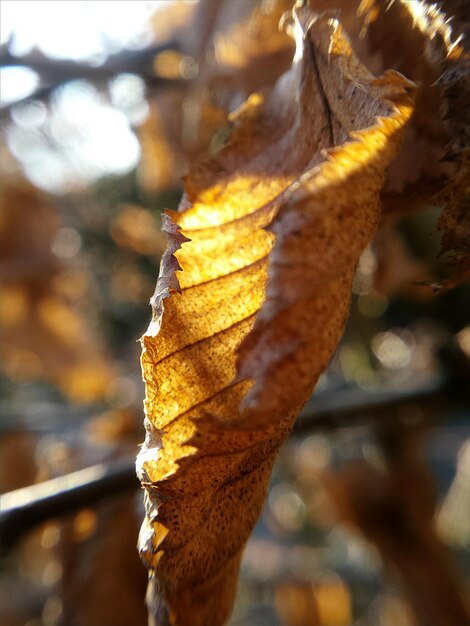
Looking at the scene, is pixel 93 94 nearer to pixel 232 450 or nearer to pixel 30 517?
pixel 30 517

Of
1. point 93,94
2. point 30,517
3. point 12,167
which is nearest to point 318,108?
point 30,517

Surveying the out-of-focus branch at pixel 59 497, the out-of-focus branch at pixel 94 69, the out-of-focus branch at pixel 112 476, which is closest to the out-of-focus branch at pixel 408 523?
the out-of-focus branch at pixel 112 476

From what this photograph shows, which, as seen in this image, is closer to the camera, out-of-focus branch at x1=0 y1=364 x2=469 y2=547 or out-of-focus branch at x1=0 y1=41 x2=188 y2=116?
out-of-focus branch at x1=0 y1=364 x2=469 y2=547

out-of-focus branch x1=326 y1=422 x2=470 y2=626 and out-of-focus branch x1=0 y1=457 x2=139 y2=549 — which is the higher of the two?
out-of-focus branch x1=0 y1=457 x2=139 y2=549

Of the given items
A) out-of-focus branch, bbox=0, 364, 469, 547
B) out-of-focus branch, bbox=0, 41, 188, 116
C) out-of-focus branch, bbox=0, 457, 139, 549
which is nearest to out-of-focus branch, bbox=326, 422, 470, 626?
out-of-focus branch, bbox=0, 364, 469, 547

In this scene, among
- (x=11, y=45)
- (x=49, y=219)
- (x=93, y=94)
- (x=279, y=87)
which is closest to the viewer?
(x=279, y=87)

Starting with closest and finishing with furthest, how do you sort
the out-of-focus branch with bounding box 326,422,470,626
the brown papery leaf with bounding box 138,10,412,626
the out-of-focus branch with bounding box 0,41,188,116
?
the brown papery leaf with bounding box 138,10,412,626, the out-of-focus branch with bounding box 0,41,188,116, the out-of-focus branch with bounding box 326,422,470,626

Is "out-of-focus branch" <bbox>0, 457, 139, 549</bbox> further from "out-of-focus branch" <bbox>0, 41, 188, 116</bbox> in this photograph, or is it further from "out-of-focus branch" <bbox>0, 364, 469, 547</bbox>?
"out-of-focus branch" <bbox>0, 41, 188, 116</bbox>

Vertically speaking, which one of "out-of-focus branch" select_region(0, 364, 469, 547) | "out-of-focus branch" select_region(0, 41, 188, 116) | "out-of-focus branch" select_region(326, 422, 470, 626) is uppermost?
"out-of-focus branch" select_region(0, 41, 188, 116)

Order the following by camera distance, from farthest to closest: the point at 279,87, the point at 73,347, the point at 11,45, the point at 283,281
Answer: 1. the point at 73,347
2. the point at 11,45
3. the point at 279,87
4. the point at 283,281
